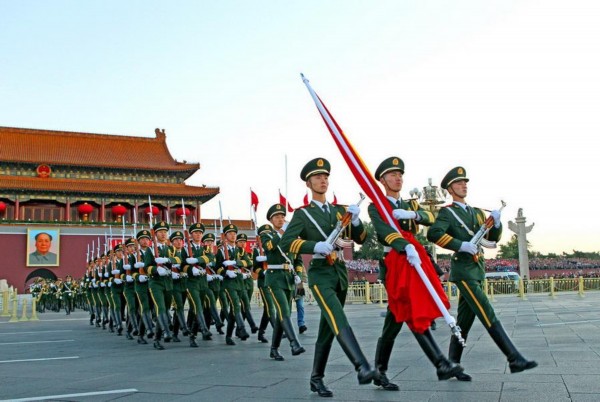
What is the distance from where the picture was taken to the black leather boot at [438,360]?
443 cm

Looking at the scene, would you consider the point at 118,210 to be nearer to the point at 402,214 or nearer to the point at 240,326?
the point at 240,326

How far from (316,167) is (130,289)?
6562 millimetres

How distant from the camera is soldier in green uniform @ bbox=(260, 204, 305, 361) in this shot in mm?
6855

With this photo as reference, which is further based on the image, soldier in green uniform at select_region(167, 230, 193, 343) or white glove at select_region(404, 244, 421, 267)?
soldier in green uniform at select_region(167, 230, 193, 343)

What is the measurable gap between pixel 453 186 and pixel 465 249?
647mm

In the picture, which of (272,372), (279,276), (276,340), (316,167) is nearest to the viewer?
(316,167)

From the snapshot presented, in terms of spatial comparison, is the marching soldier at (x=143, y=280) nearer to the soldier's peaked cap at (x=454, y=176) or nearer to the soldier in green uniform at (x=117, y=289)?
the soldier in green uniform at (x=117, y=289)

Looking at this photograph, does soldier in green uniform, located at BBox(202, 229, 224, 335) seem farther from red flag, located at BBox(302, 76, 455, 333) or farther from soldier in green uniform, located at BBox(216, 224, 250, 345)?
red flag, located at BBox(302, 76, 455, 333)

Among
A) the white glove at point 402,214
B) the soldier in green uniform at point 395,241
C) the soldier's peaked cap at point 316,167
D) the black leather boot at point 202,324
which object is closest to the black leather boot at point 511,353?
the soldier in green uniform at point 395,241

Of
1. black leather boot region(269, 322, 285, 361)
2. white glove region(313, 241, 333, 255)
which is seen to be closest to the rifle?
white glove region(313, 241, 333, 255)

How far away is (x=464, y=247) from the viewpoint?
197 inches

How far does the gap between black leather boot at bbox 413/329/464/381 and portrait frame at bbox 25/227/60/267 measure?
1418 inches

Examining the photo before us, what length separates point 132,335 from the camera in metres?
11.0

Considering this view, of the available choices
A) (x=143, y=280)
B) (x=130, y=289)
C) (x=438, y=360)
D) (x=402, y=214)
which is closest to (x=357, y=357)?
(x=438, y=360)
